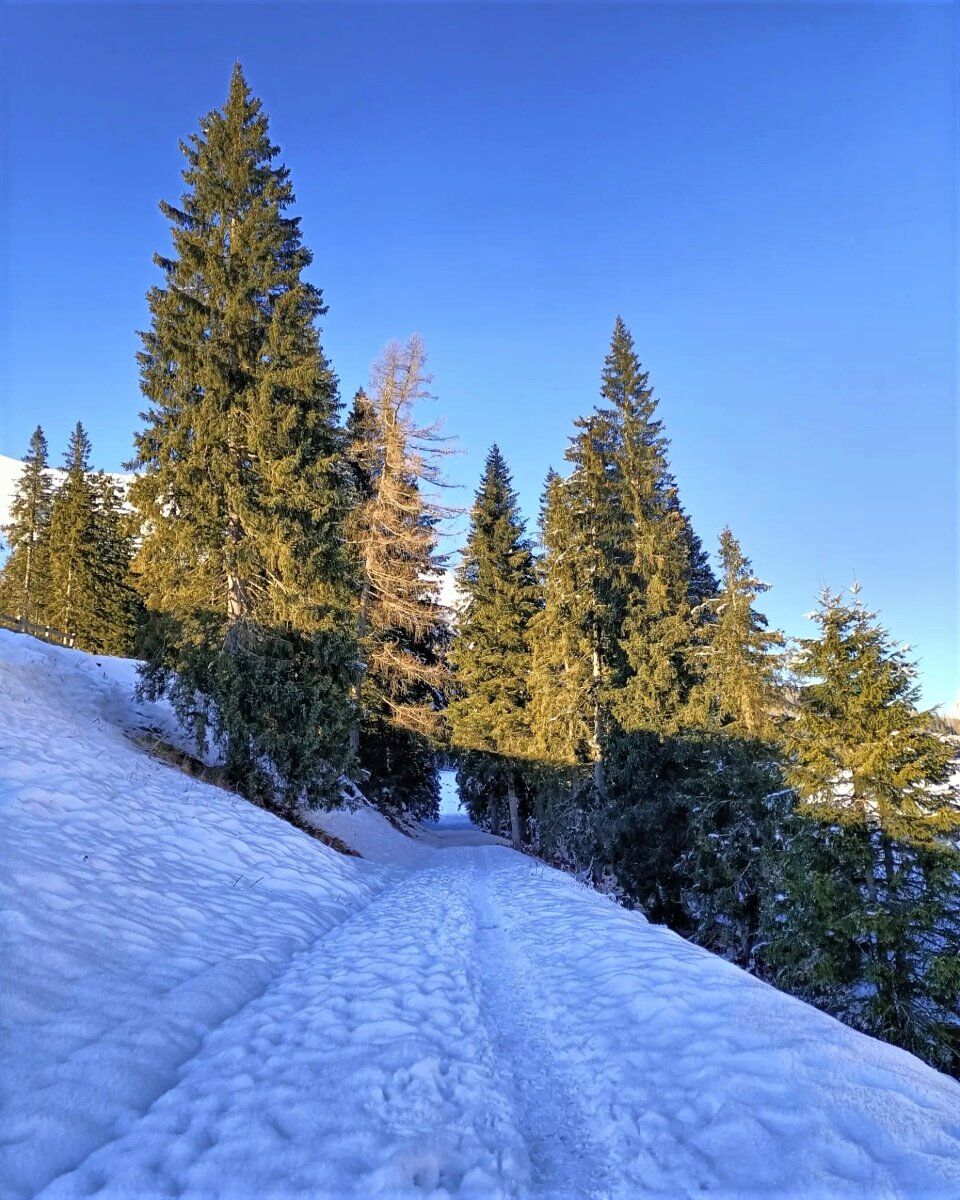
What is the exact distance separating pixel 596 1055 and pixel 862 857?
805 cm

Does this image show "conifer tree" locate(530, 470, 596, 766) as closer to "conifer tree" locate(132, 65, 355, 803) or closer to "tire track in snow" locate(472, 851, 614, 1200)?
"conifer tree" locate(132, 65, 355, 803)

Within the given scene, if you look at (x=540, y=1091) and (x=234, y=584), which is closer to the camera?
(x=540, y=1091)

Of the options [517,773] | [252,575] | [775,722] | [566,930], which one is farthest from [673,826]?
[252,575]

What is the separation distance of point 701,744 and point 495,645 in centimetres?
1045

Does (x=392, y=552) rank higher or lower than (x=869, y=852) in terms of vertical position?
higher

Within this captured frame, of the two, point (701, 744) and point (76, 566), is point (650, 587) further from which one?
point (76, 566)

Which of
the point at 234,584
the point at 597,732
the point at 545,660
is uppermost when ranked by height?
the point at 545,660

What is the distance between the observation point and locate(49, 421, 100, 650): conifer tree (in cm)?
3162

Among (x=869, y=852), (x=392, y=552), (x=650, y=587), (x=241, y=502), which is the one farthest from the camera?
(x=392, y=552)

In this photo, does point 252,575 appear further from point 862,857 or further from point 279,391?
point 862,857

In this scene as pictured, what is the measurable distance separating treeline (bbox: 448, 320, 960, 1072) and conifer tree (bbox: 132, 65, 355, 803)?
8833 millimetres

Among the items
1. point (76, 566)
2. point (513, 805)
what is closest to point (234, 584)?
point (513, 805)

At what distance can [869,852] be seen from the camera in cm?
957

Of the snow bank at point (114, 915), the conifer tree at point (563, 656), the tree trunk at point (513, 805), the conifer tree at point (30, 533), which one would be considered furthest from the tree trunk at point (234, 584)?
the conifer tree at point (30, 533)
